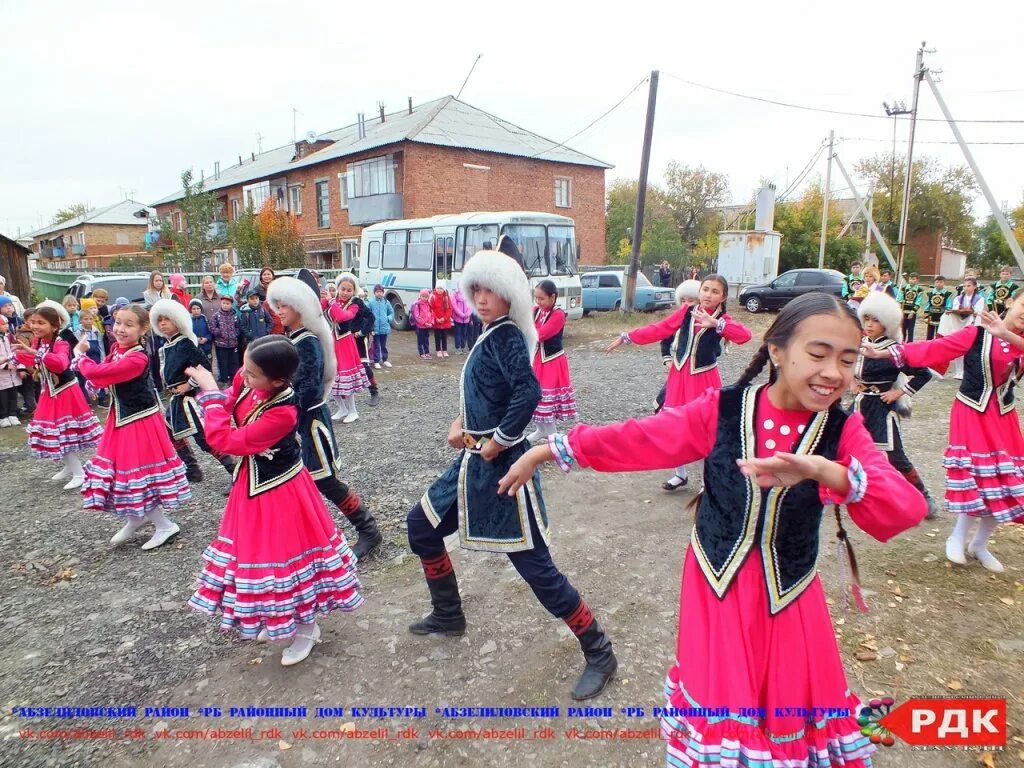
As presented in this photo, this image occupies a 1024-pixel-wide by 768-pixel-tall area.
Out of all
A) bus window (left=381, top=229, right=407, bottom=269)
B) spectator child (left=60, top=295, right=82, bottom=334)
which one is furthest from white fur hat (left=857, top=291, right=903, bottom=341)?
bus window (left=381, top=229, right=407, bottom=269)

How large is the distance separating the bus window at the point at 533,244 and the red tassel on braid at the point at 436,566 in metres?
12.9

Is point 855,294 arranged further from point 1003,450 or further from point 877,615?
point 877,615

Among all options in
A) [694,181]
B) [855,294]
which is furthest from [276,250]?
[694,181]

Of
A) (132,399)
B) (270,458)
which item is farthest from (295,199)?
(270,458)

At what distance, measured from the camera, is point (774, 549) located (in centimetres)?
187

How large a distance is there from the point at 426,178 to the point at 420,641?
2527 cm

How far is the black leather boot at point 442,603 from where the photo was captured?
3266 millimetres

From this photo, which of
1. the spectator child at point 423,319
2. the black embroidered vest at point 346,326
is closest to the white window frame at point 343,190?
the spectator child at point 423,319

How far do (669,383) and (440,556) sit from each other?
3.24m

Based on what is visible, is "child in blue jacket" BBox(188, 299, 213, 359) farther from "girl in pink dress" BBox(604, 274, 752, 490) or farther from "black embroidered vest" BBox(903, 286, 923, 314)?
"black embroidered vest" BBox(903, 286, 923, 314)

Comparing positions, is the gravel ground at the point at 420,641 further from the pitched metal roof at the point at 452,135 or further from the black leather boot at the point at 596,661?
the pitched metal roof at the point at 452,135

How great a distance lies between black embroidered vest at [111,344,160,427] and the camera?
4.58 meters

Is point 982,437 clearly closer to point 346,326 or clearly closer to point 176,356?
point 176,356

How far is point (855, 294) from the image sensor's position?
14203mm
